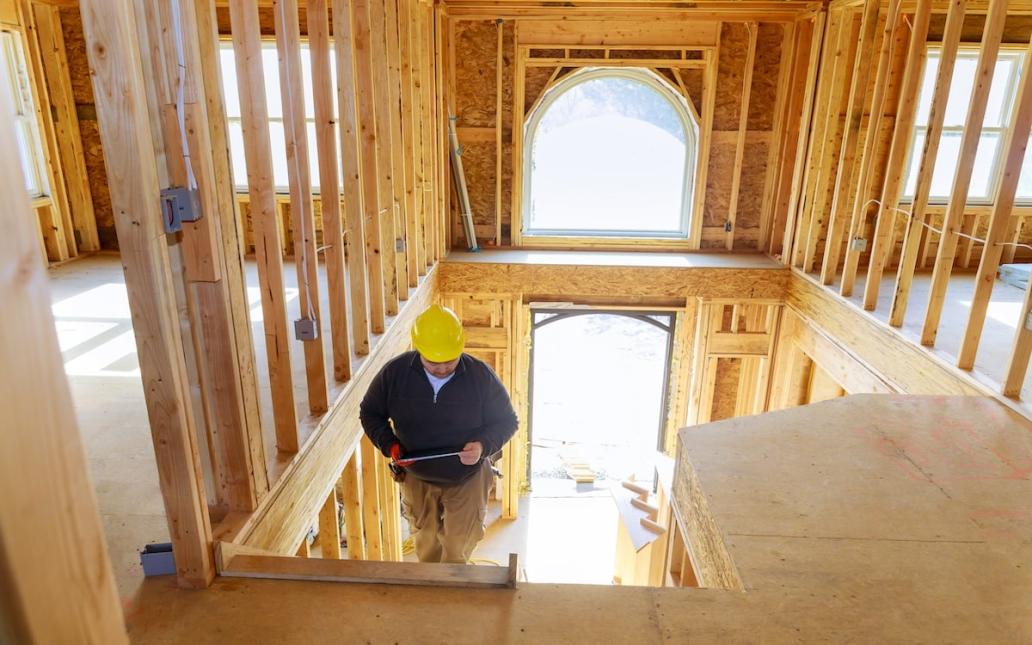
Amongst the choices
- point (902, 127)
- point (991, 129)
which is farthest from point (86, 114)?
point (991, 129)

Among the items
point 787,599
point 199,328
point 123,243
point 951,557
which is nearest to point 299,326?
point 199,328

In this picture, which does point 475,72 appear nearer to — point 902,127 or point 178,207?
point 902,127

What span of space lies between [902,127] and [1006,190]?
1042 mm

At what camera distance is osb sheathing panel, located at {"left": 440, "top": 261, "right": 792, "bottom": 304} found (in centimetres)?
581

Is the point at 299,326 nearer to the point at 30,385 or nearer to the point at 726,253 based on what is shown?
the point at 30,385

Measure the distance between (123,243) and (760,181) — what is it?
5831mm

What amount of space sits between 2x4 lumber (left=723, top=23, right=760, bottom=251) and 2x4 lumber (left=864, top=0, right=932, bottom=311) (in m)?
1.68

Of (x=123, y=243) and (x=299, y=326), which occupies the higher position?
(x=123, y=243)

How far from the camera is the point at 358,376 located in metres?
3.33

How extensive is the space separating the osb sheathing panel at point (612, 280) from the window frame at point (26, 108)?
3.64 metres

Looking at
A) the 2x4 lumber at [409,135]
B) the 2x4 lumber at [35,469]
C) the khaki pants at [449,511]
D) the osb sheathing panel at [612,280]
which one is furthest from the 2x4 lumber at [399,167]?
the 2x4 lumber at [35,469]

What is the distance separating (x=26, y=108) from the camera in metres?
5.47

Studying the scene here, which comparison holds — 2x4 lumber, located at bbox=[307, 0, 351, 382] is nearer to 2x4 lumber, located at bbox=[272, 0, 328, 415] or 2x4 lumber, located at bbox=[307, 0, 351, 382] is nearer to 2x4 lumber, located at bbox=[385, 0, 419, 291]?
2x4 lumber, located at bbox=[272, 0, 328, 415]

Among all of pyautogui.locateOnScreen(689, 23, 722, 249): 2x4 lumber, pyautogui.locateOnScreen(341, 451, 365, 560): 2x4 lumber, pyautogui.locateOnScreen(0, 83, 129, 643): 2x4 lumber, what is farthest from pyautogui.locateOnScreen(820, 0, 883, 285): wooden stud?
pyautogui.locateOnScreen(0, 83, 129, 643): 2x4 lumber
